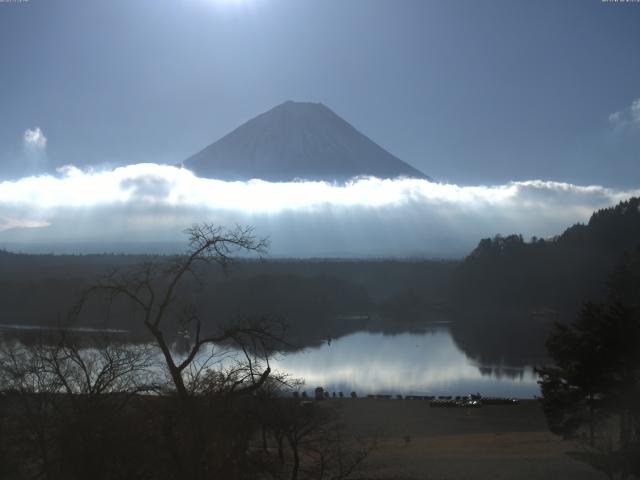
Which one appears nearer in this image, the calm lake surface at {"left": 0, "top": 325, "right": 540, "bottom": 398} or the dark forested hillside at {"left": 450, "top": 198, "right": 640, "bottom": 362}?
the calm lake surface at {"left": 0, "top": 325, "right": 540, "bottom": 398}

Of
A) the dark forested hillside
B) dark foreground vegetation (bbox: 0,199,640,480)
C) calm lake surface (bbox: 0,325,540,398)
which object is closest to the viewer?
dark foreground vegetation (bbox: 0,199,640,480)

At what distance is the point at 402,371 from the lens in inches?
905

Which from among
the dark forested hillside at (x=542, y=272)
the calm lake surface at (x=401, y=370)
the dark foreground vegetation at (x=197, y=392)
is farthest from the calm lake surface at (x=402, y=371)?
the dark forested hillside at (x=542, y=272)

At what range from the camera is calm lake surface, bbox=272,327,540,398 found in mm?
19797

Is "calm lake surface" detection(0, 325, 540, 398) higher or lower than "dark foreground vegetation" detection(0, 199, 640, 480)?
lower

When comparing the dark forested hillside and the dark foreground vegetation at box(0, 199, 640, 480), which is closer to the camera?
the dark foreground vegetation at box(0, 199, 640, 480)

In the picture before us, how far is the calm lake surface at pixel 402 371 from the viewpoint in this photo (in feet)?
65.0

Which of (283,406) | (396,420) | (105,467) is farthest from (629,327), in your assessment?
(396,420)

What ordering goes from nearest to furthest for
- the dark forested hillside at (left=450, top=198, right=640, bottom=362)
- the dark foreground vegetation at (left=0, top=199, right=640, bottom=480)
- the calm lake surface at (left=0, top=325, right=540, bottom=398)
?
1. the dark foreground vegetation at (left=0, top=199, right=640, bottom=480)
2. the calm lake surface at (left=0, top=325, right=540, bottom=398)
3. the dark forested hillside at (left=450, top=198, right=640, bottom=362)

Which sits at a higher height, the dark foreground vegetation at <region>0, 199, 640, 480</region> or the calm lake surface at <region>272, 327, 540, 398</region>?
the dark foreground vegetation at <region>0, 199, 640, 480</region>

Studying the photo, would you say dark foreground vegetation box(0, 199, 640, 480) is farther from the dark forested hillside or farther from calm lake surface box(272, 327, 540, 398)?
the dark forested hillside

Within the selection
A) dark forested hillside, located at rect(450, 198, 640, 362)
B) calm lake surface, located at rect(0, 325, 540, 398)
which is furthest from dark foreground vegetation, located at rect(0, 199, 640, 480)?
dark forested hillside, located at rect(450, 198, 640, 362)

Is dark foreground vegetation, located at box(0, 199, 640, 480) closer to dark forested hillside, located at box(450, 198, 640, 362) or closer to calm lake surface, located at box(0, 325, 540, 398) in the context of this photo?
calm lake surface, located at box(0, 325, 540, 398)

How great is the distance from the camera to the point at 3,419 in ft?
14.8
